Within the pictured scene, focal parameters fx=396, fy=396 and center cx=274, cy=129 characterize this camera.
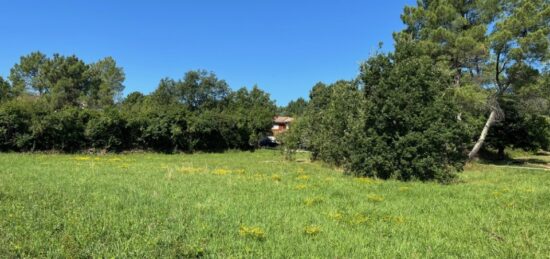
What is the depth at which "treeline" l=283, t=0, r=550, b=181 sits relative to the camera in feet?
50.3

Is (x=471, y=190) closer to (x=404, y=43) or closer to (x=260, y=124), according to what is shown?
(x=404, y=43)

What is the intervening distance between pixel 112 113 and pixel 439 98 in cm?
2490

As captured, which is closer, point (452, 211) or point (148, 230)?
→ point (148, 230)

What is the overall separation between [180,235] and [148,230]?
58cm

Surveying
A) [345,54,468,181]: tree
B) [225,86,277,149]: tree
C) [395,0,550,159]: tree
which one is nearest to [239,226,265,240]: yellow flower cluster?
[345,54,468,181]: tree

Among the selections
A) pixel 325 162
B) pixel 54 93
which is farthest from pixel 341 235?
pixel 54 93

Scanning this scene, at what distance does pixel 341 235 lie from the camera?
19.5 ft

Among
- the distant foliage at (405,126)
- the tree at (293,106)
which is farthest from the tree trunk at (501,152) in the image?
the tree at (293,106)

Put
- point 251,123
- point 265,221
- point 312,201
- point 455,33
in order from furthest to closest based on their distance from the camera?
point 251,123
point 455,33
point 312,201
point 265,221

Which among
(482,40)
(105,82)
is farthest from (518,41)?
(105,82)

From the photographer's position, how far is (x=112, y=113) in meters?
31.4

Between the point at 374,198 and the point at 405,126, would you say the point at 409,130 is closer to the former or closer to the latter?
the point at 405,126

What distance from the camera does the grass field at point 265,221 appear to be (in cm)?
524

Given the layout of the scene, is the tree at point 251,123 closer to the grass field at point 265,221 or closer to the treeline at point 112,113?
the treeline at point 112,113
